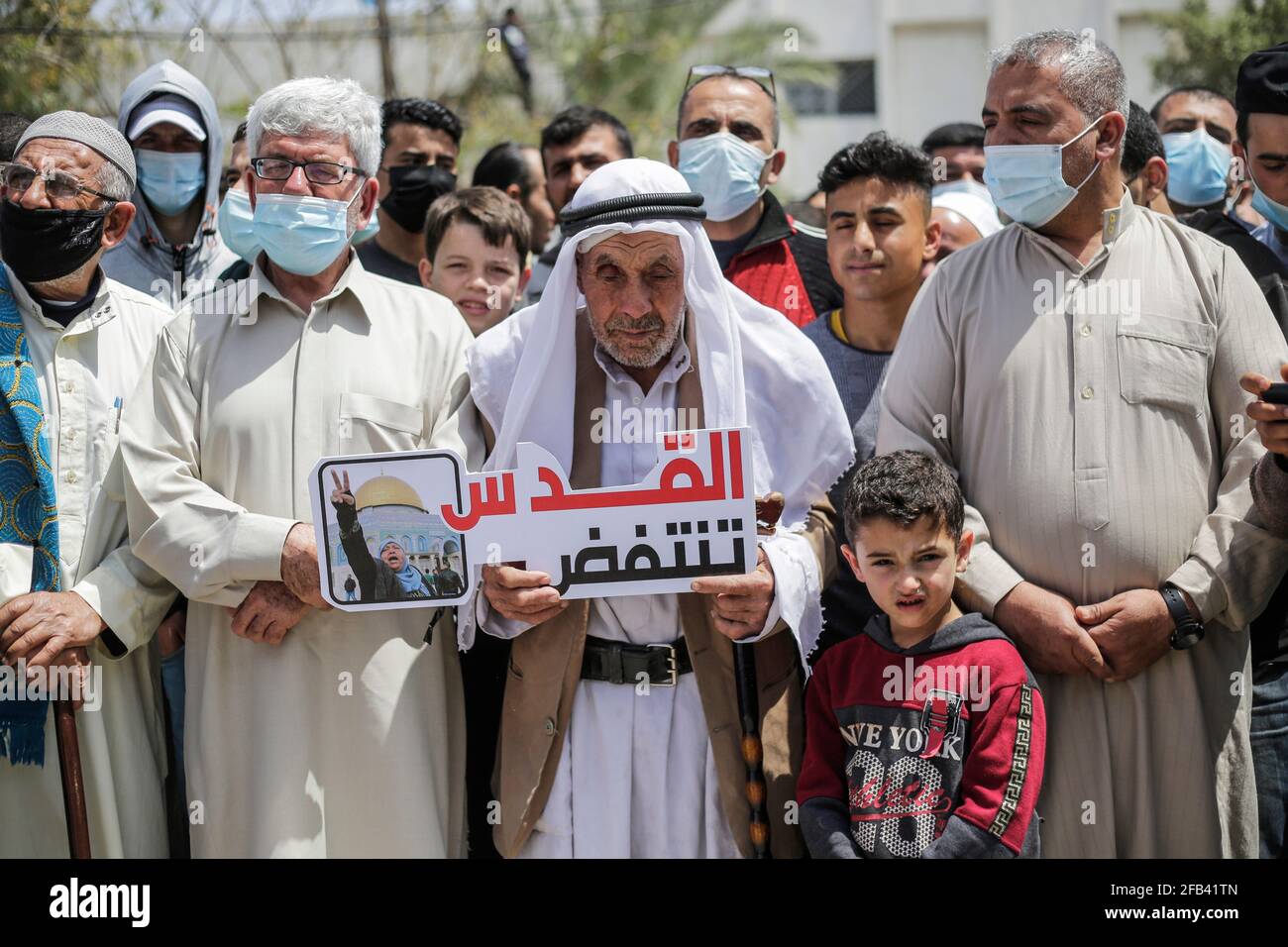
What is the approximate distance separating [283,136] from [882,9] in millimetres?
20680

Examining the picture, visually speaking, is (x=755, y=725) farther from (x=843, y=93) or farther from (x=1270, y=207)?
(x=843, y=93)

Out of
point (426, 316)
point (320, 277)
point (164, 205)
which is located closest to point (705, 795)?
point (426, 316)

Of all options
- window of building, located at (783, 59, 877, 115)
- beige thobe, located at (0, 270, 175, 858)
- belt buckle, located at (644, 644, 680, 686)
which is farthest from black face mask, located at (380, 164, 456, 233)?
window of building, located at (783, 59, 877, 115)

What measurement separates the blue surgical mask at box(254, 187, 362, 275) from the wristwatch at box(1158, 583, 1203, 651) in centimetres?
250

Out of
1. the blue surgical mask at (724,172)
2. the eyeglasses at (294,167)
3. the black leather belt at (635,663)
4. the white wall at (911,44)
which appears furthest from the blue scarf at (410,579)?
the white wall at (911,44)

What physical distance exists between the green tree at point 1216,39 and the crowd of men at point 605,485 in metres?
12.0

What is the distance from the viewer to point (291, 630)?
3859mm

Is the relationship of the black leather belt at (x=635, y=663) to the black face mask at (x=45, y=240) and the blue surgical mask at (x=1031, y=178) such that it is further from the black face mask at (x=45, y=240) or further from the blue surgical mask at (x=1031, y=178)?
the black face mask at (x=45, y=240)

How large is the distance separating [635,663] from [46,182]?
2.23m

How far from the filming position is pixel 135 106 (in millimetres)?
5305

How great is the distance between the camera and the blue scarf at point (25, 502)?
3.91 metres

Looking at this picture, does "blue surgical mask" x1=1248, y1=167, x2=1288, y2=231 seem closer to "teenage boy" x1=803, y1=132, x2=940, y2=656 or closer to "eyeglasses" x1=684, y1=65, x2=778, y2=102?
"teenage boy" x1=803, y1=132, x2=940, y2=656

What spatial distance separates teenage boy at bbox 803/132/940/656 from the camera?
15.2 ft

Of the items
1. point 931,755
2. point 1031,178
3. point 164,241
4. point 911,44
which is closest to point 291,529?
point 931,755
